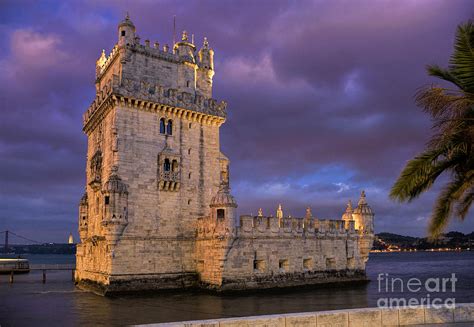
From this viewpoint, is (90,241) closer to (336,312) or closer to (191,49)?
(191,49)

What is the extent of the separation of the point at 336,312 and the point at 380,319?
4.92ft

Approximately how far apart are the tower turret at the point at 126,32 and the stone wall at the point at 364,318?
29.0 meters

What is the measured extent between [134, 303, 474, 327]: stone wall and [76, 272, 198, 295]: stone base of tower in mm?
21889

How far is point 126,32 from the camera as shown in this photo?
37.5 meters

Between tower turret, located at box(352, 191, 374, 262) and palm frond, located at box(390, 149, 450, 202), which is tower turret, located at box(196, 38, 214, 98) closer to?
tower turret, located at box(352, 191, 374, 262)

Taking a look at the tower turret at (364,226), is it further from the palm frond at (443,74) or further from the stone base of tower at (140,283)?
the palm frond at (443,74)

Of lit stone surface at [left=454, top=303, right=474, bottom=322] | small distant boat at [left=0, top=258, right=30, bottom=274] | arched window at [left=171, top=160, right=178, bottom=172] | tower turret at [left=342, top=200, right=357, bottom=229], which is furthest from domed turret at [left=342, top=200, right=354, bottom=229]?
small distant boat at [left=0, top=258, right=30, bottom=274]

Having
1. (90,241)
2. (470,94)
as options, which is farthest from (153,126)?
(470,94)

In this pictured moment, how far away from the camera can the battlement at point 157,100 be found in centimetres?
3562

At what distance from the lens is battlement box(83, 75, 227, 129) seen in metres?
35.6

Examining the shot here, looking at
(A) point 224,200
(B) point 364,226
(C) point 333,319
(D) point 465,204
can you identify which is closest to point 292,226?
(A) point 224,200

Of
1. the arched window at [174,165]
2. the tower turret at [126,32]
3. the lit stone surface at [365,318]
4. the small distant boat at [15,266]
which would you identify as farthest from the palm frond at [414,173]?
the small distant boat at [15,266]

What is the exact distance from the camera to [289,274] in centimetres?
3844

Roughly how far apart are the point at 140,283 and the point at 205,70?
19122mm
